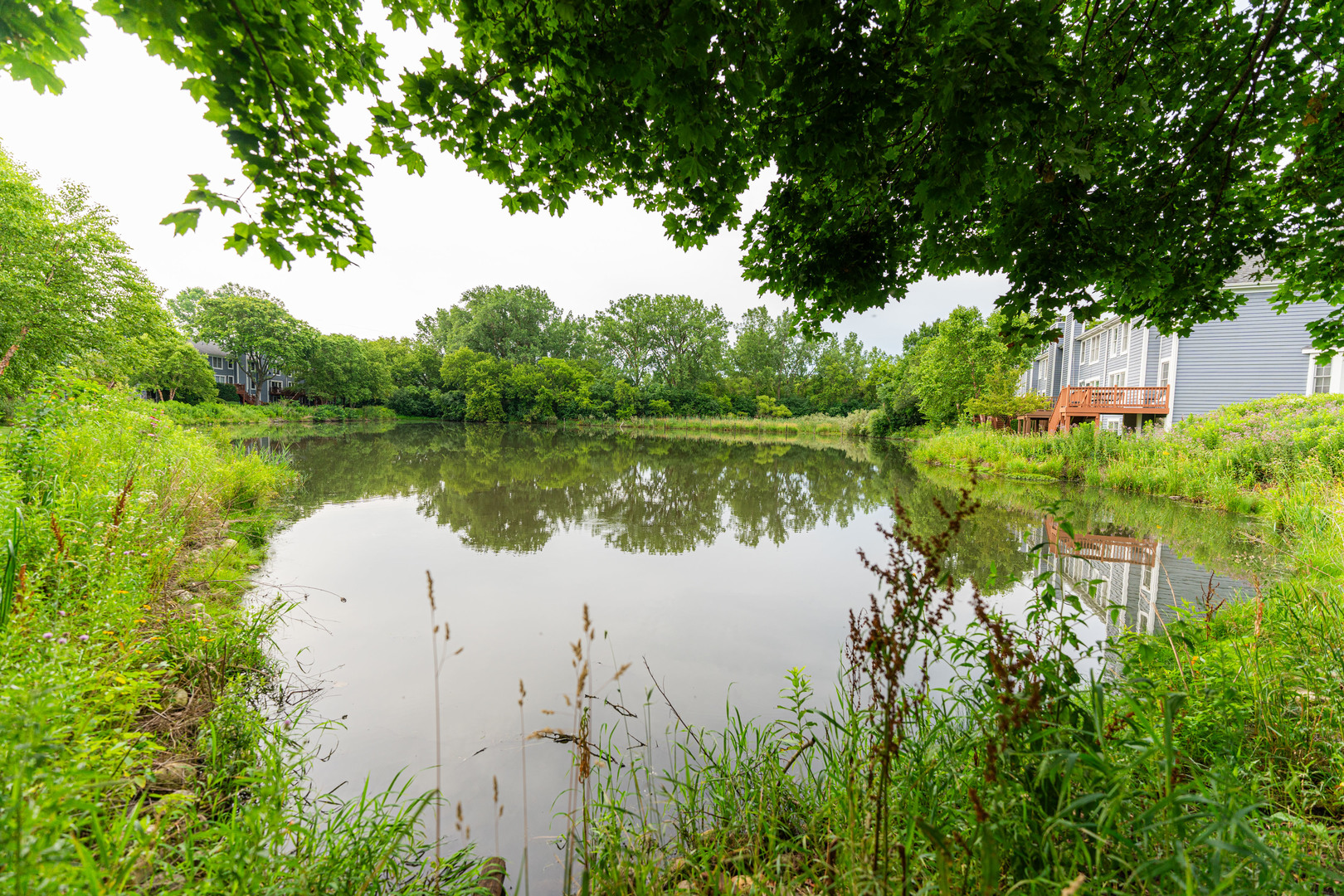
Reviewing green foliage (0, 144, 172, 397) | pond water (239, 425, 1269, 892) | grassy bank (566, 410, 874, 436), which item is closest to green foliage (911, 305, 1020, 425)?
grassy bank (566, 410, 874, 436)

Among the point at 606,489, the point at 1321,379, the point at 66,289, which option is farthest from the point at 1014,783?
the point at 66,289

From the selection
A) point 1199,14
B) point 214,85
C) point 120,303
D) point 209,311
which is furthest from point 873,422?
point 209,311

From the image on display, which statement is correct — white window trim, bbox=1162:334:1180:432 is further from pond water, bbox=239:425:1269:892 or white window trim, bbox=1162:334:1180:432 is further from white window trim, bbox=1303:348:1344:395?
pond water, bbox=239:425:1269:892

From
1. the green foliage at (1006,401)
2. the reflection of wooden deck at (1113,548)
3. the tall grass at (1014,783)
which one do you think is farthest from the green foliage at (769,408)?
the tall grass at (1014,783)

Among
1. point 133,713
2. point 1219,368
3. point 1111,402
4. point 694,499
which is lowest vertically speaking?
point 694,499

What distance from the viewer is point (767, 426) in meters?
35.8

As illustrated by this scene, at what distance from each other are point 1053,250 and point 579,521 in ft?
22.5

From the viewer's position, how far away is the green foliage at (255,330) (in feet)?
118

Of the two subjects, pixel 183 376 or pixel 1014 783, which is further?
pixel 183 376

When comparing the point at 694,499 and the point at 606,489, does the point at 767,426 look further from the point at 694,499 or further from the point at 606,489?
the point at 694,499

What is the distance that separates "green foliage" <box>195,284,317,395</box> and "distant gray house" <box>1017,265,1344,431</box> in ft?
152

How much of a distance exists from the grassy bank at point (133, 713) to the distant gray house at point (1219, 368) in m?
16.2

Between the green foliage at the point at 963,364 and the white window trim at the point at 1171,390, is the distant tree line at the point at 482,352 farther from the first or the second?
the white window trim at the point at 1171,390

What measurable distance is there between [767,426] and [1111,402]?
20.9 m
